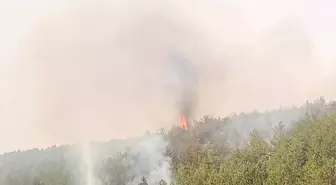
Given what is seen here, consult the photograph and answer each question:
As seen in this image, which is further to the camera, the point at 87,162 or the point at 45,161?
the point at 45,161

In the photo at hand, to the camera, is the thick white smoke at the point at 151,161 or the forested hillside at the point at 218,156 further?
the thick white smoke at the point at 151,161

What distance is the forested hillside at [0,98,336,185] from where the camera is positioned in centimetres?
7469

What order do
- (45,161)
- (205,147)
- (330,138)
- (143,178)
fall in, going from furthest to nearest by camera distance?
(45,161)
(205,147)
(143,178)
(330,138)

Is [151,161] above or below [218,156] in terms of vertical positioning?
above

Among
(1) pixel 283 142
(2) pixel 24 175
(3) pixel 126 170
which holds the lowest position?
(1) pixel 283 142

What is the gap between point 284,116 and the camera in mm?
151000

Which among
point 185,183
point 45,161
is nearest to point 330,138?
point 185,183

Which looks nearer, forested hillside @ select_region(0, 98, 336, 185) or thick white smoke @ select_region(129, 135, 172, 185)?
forested hillside @ select_region(0, 98, 336, 185)

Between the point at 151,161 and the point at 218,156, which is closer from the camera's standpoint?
the point at 218,156

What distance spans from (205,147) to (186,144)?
10.9 m

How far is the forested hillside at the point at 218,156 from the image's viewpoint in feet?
245

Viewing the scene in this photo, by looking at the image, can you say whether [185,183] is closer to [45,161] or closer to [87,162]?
[87,162]

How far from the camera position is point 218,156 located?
10606 cm

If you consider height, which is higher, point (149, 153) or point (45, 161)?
point (45, 161)
